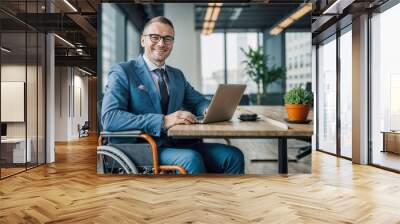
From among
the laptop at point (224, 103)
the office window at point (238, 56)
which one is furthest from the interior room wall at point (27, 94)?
the office window at point (238, 56)

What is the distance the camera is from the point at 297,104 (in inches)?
182

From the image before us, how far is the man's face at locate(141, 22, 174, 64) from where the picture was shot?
14.9 feet

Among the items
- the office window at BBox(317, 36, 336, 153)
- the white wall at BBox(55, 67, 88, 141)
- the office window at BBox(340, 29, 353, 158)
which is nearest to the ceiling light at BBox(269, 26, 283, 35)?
the office window at BBox(340, 29, 353, 158)

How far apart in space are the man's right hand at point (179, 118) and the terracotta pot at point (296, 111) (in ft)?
3.51

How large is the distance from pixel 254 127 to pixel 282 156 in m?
0.63

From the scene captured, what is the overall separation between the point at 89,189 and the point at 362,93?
4519 mm

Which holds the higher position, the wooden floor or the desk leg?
the desk leg

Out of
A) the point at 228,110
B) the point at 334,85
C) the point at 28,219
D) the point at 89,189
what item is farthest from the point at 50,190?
the point at 334,85

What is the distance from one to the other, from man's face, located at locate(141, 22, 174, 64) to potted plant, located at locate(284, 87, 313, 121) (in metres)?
1.44

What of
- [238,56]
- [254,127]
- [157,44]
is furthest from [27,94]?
[254,127]

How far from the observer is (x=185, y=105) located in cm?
453

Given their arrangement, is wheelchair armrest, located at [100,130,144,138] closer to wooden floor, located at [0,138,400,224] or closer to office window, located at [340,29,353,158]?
wooden floor, located at [0,138,400,224]

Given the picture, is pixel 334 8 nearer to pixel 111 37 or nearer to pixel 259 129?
pixel 259 129

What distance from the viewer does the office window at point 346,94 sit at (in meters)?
7.25
